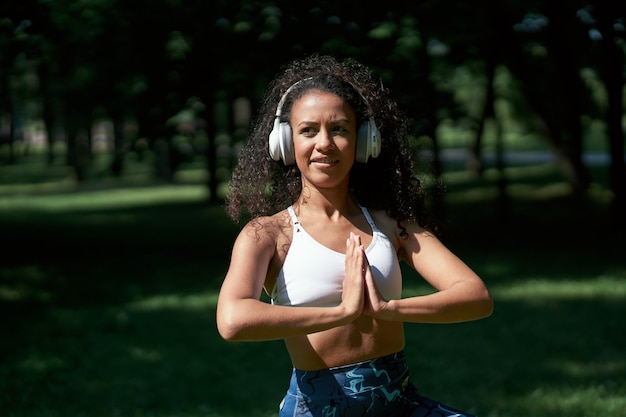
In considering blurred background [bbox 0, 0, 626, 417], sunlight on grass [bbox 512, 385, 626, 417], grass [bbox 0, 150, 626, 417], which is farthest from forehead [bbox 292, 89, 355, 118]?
sunlight on grass [bbox 512, 385, 626, 417]

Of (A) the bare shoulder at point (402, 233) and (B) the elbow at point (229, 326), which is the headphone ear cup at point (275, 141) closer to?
(A) the bare shoulder at point (402, 233)

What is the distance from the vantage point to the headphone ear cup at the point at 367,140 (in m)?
2.91

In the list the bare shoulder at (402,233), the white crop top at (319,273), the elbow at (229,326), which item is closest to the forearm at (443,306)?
the white crop top at (319,273)

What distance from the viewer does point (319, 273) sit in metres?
2.73

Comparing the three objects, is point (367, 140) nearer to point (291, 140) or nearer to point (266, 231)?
point (291, 140)

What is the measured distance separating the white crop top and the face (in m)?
0.19

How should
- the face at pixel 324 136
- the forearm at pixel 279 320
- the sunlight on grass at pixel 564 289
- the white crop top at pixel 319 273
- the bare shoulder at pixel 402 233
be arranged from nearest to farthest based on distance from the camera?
the forearm at pixel 279 320
the white crop top at pixel 319 273
the face at pixel 324 136
the bare shoulder at pixel 402 233
the sunlight on grass at pixel 564 289

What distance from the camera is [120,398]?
21.3 feet

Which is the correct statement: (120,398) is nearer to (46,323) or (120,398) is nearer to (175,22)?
(46,323)

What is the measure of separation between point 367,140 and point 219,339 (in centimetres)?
567

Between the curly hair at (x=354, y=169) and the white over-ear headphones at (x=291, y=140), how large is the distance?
77 millimetres

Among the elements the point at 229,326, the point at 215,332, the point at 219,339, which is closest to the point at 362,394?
the point at 229,326

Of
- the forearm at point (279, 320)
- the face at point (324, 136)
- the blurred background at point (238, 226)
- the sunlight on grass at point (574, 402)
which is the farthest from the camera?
the blurred background at point (238, 226)

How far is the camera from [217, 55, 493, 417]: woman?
2646 millimetres
